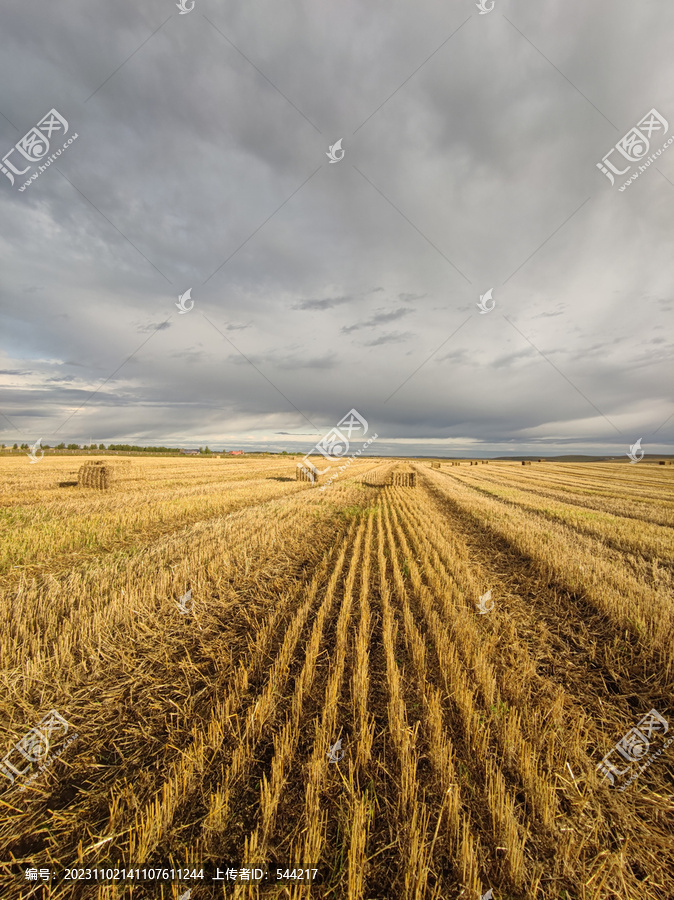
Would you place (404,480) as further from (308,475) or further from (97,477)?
(97,477)

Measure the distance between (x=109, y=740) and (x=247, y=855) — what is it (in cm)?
219

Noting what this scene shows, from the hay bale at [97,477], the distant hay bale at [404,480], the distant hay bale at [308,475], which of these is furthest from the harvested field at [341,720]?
the distant hay bale at [308,475]

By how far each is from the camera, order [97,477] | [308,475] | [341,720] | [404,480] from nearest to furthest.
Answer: [341,720]
[97,477]
[404,480]
[308,475]

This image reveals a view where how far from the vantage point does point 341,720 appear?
421cm

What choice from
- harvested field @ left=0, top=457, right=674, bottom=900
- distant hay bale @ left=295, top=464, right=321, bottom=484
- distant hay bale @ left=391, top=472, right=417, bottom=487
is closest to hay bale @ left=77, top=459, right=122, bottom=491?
harvested field @ left=0, top=457, right=674, bottom=900

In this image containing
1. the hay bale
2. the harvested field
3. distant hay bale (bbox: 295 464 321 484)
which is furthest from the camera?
distant hay bale (bbox: 295 464 321 484)

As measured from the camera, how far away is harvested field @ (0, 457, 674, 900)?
8.98 feet

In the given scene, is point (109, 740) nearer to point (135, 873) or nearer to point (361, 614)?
point (135, 873)

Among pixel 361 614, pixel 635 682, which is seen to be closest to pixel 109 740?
pixel 361 614

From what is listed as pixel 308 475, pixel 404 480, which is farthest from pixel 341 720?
pixel 308 475

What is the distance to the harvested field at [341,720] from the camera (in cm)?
274

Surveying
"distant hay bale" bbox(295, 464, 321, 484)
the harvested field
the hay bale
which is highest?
the hay bale

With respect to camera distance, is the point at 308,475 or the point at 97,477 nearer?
the point at 97,477

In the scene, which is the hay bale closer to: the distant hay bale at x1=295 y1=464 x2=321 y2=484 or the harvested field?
the harvested field
